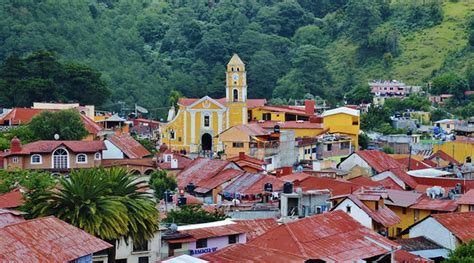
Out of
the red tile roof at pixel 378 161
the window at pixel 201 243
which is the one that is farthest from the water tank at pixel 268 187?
the window at pixel 201 243

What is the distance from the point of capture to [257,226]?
77.9 feet

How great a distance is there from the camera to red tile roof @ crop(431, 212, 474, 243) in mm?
23625

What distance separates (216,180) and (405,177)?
7591mm

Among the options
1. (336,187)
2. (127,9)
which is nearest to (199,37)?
(127,9)

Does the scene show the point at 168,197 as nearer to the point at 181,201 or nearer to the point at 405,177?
the point at 181,201

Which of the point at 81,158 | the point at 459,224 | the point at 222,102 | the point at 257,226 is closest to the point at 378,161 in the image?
the point at 81,158

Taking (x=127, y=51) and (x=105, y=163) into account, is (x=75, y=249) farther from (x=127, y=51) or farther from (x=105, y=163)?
(x=127, y=51)

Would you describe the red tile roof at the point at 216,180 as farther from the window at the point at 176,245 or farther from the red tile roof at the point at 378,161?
the window at the point at 176,245

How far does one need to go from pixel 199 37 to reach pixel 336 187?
6502cm

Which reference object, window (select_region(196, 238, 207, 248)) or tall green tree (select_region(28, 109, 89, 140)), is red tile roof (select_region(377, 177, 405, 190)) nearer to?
window (select_region(196, 238, 207, 248))

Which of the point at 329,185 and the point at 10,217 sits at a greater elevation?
the point at 329,185

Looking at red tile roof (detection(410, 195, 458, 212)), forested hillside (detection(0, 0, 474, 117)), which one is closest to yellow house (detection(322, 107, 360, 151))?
red tile roof (detection(410, 195, 458, 212))

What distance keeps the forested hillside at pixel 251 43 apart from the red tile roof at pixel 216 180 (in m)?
39.6

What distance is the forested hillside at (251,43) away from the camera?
259 feet
